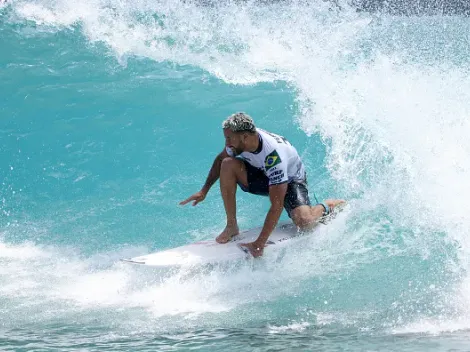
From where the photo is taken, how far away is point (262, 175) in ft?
16.3

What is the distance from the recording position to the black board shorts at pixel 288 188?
4.97 meters

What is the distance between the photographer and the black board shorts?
4.97 m

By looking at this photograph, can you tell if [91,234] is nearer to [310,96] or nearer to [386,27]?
[310,96]

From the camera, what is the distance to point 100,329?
4059 mm

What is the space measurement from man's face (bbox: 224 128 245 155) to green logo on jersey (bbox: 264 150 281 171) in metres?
0.20

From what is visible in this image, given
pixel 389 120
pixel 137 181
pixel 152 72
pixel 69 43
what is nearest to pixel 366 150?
pixel 389 120

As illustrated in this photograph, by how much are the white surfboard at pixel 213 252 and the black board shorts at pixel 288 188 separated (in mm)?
226

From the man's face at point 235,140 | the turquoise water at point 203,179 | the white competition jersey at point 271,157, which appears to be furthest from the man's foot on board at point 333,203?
the man's face at point 235,140

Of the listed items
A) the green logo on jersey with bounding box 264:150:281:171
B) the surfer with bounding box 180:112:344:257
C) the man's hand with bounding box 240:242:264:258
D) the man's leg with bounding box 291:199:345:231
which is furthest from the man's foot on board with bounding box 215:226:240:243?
the green logo on jersey with bounding box 264:150:281:171

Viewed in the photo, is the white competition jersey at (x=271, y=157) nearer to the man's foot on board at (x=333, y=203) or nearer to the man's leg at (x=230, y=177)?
the man's leg at (x=230, y=177)

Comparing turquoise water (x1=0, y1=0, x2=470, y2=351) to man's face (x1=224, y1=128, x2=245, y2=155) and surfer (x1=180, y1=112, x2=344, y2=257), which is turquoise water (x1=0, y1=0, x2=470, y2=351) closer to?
surfer (x1=180, y1=112, x2=344, y2=257)

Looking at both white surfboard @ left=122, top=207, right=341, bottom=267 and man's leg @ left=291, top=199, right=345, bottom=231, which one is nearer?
white surfboard @ left=122, top=207, right=341, bottom=267

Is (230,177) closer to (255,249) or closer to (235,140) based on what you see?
(235,140)

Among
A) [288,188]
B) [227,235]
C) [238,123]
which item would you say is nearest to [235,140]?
[238,123]
